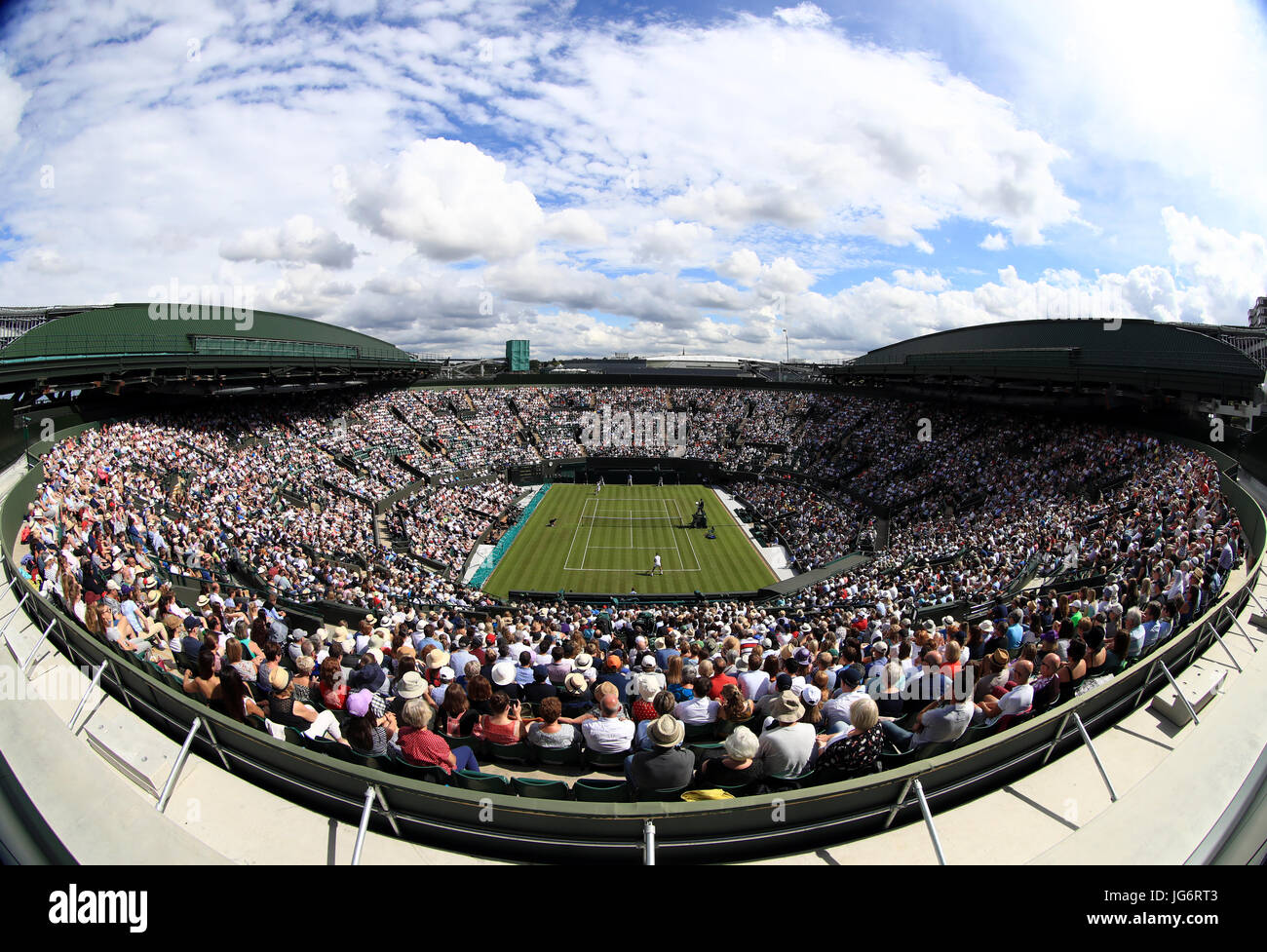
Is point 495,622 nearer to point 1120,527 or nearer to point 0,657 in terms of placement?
point 0,657

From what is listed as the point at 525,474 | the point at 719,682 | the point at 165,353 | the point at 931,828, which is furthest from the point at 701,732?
the point at 525,474

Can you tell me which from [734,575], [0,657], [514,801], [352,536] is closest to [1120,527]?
[734,575]

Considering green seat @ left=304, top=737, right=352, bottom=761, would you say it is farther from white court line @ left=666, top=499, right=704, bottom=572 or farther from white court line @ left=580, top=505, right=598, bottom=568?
white court line @ left=666, top=499, right=704, bottom=572

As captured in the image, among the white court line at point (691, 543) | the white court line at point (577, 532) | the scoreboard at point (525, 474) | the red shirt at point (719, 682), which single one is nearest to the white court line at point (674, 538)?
the white court line at point (691, 543)

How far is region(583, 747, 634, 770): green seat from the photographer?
531cm

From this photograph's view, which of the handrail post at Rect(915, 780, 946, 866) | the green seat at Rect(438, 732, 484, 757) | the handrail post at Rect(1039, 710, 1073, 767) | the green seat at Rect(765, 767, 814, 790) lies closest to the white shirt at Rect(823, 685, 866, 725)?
the green seat at Rect(765, 767, 814, 790)

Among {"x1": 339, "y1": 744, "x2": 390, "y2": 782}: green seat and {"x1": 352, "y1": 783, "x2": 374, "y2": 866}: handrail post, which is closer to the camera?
{"x1": 352, "y1": 783, "x2": 374, "y2": 866}: handrail post

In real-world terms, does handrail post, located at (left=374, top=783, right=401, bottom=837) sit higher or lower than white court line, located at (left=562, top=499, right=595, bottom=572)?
higher

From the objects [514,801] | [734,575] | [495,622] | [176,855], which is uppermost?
[514,801]

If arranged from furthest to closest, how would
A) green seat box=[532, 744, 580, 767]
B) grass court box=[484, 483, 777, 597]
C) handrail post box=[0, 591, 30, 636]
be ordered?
grass court box=[484, 483, 777, 597]
handrail post box=[0, 591, 30, 636]
green seat box=[532, 744, 580, 767]

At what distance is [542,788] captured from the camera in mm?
4676
